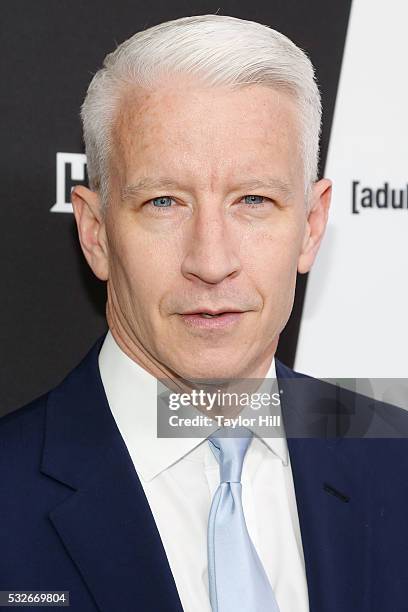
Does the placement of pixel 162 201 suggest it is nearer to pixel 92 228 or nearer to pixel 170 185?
pixel 170 185

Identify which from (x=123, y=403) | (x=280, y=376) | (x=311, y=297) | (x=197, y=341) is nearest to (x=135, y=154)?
(x=197, y=341)

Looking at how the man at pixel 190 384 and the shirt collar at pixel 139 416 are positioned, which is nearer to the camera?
the man at pixel 190 384

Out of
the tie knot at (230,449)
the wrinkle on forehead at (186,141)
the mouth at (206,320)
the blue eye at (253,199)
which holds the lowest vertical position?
the tie knot at (230,449)

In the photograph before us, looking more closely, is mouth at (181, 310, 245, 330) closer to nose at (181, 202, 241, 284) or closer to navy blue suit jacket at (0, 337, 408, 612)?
nose at (181, 202, 241, 284)

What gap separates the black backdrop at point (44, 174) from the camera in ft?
6.36

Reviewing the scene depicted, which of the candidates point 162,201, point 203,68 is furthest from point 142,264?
point 203,68

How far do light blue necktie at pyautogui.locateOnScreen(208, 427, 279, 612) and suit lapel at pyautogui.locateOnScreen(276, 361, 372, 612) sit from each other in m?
0.10

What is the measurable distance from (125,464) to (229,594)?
265mm

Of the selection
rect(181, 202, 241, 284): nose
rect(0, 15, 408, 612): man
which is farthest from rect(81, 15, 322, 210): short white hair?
rect(181, 202, 241, 284): nose

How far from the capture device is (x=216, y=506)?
1.55 m

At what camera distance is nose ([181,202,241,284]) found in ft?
4.91

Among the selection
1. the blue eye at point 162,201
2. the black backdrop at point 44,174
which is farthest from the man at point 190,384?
the black backdrop at point 44,174

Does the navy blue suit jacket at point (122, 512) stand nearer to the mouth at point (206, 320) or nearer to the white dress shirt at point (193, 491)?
the white dress shirt at point (193, 491)

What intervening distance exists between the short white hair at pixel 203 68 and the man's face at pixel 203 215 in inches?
1.0
